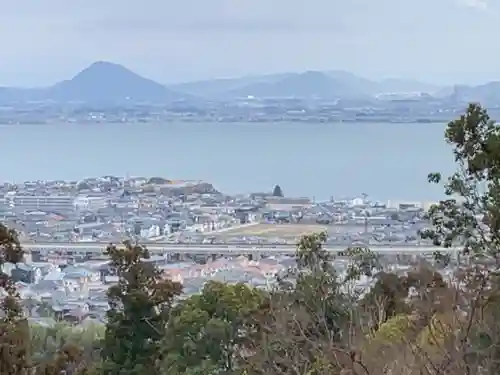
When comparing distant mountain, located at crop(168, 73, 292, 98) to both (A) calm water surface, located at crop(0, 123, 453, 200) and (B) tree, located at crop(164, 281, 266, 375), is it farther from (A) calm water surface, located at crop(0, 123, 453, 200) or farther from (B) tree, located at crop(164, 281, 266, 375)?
(B) tree, located at crop(164, 281, 266, 375)

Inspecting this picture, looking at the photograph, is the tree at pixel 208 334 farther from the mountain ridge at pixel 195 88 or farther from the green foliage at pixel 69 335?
the mountain ridge at pixel 195 88

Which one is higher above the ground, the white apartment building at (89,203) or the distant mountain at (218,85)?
the distant mountain at (218,85)

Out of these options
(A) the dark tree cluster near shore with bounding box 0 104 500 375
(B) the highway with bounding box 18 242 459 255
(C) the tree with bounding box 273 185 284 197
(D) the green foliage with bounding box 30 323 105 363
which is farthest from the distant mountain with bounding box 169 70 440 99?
(A) the dark tree cluster near shore with bounding box 0 104 500 375

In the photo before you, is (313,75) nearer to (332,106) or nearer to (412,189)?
(332,106)

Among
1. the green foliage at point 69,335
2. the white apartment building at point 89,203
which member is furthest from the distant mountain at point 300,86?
the green foliage at point 69,335

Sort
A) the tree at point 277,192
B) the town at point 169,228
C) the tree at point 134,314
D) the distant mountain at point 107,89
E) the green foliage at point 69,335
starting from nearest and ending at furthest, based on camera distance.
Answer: the tree at point 134,314 < the green foliage at point 69,335 < the town at point 169,228 < the tree at point 277,192 < the distant mountain at point 107,89

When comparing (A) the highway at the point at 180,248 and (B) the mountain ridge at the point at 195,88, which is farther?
(B) the mountain ridge at the point at 195,88

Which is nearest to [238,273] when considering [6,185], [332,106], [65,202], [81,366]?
[81,366]
